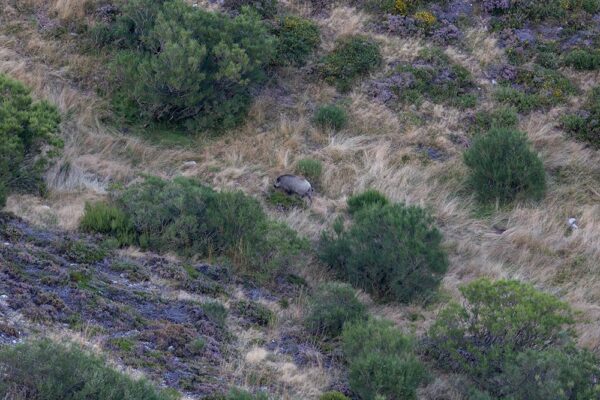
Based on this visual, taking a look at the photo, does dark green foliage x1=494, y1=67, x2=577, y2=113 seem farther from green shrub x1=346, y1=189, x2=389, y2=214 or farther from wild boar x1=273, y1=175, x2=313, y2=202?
wild boar x1=273, y1=175, x2=313, y2=202

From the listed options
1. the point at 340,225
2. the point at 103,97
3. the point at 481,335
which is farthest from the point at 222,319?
the point at 103,97

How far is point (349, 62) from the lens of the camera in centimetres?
1808

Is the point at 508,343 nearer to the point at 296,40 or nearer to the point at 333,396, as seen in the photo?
the point at 333,396

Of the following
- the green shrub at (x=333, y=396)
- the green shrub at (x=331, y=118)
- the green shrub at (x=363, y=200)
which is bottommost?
the green shrub at (x=363, y=200)

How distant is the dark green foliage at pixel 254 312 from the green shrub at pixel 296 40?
9471mm

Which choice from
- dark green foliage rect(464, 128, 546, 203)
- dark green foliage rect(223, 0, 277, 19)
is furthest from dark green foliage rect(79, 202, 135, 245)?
dark green foliage rect(223, 0, 277, 19)

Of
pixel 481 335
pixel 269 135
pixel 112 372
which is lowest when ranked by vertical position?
pixel 269 135

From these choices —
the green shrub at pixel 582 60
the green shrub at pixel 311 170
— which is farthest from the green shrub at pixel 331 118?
the green shrub at pixel 582 60

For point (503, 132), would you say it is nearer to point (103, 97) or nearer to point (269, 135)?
point (269, 135)

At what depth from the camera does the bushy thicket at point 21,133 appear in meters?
10.8

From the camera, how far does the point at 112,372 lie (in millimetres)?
5828

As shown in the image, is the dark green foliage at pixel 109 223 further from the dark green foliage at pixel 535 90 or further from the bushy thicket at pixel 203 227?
the dark green foliage at pixel 535 90

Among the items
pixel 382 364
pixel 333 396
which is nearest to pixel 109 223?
pixel 333 396

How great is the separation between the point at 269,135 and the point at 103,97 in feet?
10.8
